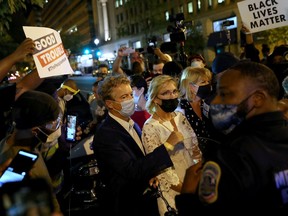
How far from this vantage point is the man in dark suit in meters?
2.71

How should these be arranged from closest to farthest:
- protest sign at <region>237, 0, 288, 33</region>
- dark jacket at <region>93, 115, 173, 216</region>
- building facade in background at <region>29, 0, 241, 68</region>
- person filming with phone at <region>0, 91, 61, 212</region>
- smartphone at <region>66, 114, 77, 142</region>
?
1. person filming with phone at <region>0, 91, 61, 212</region>
2. dark jacket at <region>93, 115, 173, 216</region>
3. smartphone at <region>66, 114, 77, 142</region>
4. protest sign at <region>237, 0, 288, 33</region>
5. building facade in background at <region>29, 0, 241, 68</region>

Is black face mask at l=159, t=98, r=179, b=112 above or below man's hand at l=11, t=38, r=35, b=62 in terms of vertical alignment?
below

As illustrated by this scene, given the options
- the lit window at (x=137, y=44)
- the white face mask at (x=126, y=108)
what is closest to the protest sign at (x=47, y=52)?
the white face mask at (x=126, y=108)

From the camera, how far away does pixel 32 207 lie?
3.08ft

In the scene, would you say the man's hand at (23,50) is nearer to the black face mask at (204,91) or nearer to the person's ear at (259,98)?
the black face mask at (204,91)

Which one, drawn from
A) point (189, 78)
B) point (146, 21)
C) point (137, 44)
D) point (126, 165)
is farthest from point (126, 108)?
point (137, 44)

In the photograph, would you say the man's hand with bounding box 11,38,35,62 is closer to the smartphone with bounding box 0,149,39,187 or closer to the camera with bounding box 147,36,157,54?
the smartphone with bounding box 0,149,39,187

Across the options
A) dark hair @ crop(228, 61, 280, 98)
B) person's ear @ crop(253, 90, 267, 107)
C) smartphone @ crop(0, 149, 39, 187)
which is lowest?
smartphone @ crop(0, 149, 39, 187)

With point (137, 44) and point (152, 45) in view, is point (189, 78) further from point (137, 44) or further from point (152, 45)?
point (137, 44)

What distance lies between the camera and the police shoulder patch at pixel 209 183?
5.49 ft

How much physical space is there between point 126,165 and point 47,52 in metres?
2.02

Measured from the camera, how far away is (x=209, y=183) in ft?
5.59

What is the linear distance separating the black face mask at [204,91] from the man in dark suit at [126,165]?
1355 mm

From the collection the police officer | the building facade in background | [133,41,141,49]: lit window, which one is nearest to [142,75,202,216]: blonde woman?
the police officer
